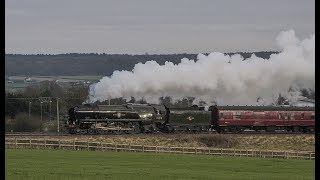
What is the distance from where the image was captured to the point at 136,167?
36500 millimetres

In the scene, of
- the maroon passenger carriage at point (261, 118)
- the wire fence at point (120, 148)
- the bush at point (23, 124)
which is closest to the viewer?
the wire fence at point (120, 148)

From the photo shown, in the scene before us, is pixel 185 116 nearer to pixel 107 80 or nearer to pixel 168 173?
pixel 107 80

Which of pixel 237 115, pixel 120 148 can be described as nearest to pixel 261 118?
pixel 237 115

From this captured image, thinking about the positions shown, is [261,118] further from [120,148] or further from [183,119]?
[120,148]

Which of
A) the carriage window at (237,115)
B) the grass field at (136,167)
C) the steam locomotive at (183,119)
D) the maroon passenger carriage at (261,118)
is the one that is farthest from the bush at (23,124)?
the grass field at (136,167)

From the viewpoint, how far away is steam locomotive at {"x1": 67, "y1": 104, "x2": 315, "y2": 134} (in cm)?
6406

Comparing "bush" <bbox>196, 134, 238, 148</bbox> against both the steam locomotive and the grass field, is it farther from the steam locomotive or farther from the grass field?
the grass field

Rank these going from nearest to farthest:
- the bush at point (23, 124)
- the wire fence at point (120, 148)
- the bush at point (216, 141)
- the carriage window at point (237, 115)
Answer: the wire fence at point (120, 148)
the bush at point (216, 141)
the carriage window at point (237, 115)
the bush at point (23, 124)

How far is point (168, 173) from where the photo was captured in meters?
31.8

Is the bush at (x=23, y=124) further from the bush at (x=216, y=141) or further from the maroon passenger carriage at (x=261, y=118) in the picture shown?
the bush at (x=216, y=141)

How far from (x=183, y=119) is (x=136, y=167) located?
3056 centimetres

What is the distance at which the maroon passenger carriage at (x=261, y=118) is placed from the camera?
68750mm

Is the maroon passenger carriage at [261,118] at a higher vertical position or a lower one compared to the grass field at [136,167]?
higher
